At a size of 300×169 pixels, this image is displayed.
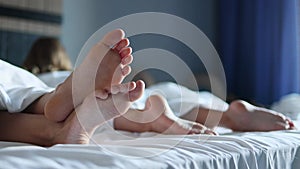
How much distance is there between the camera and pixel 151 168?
70 centimetres

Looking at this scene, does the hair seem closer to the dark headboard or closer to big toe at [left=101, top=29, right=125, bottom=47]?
the dark headboard

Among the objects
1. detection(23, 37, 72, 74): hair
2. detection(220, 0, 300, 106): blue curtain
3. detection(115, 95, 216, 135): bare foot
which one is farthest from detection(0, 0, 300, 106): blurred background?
detection(115, 95, 216, 135): bare foot

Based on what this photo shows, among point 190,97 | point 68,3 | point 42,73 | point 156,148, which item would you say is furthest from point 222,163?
point 68,3

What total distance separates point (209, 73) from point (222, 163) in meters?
2.90

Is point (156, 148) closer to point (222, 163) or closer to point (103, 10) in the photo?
point (222, 163)

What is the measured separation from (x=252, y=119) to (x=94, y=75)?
1.92 feet

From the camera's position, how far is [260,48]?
3.46 m

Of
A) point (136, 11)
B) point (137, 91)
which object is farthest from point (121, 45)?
point (136, 11)

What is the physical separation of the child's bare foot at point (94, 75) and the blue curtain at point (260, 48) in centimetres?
244

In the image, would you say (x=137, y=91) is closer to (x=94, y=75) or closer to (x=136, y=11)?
(x=94, y=75)

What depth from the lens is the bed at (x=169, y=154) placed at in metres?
0.68

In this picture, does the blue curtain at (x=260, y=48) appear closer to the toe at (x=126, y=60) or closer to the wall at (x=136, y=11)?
the wall at (x=136, y=11)

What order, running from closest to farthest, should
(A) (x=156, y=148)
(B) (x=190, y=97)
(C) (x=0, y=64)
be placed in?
1. (A) (x=156, y=148)
2. (C) (x=0, y=64)
3. (B) (x=190, y=97)

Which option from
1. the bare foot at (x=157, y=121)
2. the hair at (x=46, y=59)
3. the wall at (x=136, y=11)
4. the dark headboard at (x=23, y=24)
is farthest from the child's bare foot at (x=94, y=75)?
the wall at (x=136, y=11)
